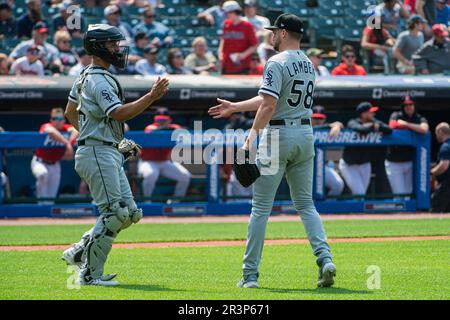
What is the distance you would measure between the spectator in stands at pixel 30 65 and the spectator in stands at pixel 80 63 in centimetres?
49

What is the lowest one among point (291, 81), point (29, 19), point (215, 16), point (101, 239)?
point (101, 239)

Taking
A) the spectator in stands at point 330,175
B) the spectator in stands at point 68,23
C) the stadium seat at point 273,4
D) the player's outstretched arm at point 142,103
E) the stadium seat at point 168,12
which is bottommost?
the spectator in stands at point 330,175

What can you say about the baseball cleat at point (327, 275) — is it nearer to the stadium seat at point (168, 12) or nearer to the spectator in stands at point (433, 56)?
the spectator in stands at point (433, 56)

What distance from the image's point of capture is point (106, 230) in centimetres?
699

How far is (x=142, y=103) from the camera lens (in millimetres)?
6703

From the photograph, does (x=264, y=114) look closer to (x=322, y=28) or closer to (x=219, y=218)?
(x=219, y=218)

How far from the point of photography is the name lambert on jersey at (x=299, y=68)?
6871 millimetres

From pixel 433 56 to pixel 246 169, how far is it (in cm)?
1046

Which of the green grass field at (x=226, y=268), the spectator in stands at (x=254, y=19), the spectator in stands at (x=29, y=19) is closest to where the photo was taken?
the green grass field at (x=226, y=268)

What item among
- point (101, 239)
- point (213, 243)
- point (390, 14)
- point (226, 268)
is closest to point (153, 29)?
point (390, 14)

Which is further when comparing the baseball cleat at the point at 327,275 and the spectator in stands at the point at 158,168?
the spectator in stands at the point at 158,168

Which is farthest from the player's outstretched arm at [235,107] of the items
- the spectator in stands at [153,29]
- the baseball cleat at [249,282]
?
the spectator in stands at [153,29]

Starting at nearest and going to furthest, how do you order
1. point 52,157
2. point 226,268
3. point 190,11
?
point 226,268
point 52,157
point 190,11

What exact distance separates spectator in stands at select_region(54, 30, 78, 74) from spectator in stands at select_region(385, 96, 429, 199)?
527 centimetres
